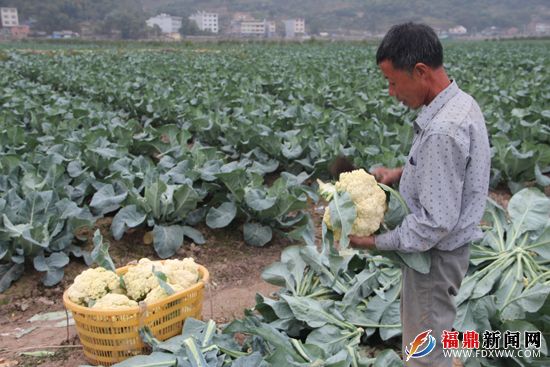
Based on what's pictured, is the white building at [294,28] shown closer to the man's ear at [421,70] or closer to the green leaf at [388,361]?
the green leaf at [388,361]

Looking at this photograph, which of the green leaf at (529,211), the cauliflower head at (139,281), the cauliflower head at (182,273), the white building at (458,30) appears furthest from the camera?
the white building at (458,30)

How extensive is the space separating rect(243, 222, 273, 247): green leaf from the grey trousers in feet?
8.14

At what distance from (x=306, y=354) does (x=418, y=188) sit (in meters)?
1.11

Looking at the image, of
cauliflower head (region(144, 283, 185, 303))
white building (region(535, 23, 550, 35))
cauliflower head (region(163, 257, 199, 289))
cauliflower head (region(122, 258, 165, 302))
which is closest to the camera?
cauliflower head (region(144, 283, 185, 303))

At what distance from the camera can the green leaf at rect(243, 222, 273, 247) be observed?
4766mm

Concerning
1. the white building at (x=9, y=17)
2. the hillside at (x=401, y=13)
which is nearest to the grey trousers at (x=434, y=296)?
the white building at (x=9, y=17)

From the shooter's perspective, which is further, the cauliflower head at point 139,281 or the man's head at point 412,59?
the cauliflower head at point 139,281

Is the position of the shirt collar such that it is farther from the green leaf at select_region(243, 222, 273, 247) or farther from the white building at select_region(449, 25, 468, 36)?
the white building at select_region(449, 25, 468, 36)

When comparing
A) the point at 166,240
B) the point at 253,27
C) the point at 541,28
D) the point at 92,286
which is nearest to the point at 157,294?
the point at 92,286

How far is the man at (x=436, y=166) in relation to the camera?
1887 mm

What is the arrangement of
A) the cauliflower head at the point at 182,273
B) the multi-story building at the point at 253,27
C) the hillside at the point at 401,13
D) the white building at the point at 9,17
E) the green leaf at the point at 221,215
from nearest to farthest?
the cauliflower head at the point at 182,273, the green leaf at the point at 221,215, the white building at the point at 9,17, the multi-story building at the point at 253,27, the hillside at the point at 401,13

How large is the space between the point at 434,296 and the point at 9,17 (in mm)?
93472

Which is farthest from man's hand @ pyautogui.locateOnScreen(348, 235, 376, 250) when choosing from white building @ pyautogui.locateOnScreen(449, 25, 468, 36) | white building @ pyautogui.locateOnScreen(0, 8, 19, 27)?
white building @ pyautogui.locateOnScreen(449, 25, 468, 36)

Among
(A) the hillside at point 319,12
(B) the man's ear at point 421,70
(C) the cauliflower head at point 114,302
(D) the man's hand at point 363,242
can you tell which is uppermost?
(A) the hillside at point 319,12
